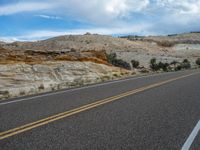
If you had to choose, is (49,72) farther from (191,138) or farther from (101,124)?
(191,138)

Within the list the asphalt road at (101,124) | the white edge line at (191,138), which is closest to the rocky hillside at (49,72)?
the asphalt road at (101,124)

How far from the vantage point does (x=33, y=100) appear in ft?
43.0

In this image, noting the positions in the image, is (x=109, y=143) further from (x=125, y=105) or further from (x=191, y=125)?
(x=125, y=105)

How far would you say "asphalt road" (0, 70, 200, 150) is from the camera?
676cm

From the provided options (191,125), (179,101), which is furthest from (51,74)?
(191,125)

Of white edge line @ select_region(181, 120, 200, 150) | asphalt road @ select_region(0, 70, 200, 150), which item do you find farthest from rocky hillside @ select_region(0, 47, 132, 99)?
white edge line @ select_region(181, 120, 200, 150)

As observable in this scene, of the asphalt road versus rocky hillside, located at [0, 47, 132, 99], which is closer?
the asphalt road

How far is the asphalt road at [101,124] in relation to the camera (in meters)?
6.76

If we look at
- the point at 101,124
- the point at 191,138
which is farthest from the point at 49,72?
the point at 191,138

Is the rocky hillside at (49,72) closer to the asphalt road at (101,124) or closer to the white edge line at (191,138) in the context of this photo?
the asphalt road at (101,124)

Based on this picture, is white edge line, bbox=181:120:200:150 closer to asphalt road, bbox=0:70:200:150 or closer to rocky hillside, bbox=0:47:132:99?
asphalt road, bbox=0:70:200:150

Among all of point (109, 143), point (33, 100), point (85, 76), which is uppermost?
point (109, 143)

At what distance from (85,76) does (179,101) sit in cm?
1527

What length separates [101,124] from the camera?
8.48 m
